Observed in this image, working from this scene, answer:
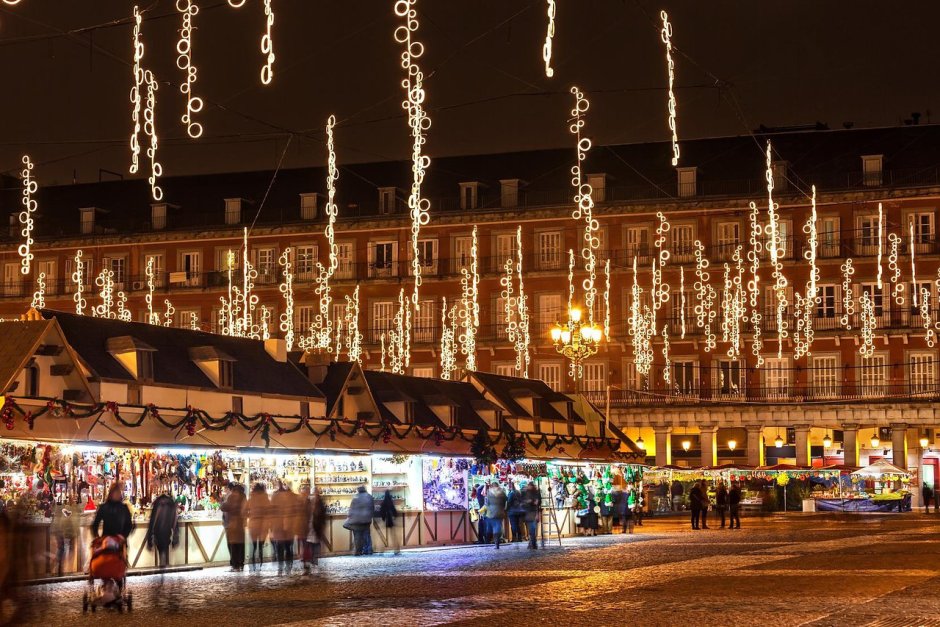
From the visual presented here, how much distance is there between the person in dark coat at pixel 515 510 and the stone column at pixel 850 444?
33.7 metres

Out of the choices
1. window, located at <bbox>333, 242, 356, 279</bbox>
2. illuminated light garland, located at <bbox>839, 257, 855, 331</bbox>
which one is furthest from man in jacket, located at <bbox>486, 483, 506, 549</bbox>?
window, located at <bbox>333, 242, 356, 279</bbox>

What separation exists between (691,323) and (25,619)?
52.3m

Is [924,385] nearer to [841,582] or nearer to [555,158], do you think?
[555,158]

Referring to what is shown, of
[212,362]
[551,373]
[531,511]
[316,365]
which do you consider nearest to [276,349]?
[316,365]

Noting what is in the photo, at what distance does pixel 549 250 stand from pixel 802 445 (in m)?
13.5

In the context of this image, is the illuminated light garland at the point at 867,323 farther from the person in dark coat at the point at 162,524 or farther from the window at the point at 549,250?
the person in dark coat at the point at 162,524

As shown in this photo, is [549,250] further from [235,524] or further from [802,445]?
[235,524]

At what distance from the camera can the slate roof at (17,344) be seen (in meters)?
20.4

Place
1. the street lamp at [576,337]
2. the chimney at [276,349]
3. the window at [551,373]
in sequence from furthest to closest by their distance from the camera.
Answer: the window at [551,373], the street lamp at [576,337], the chimney at [276,349]

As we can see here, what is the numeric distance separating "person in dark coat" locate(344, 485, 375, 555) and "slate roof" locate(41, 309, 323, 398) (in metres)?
2.47

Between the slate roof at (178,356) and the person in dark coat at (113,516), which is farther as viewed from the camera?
the slate roof at (178,356)

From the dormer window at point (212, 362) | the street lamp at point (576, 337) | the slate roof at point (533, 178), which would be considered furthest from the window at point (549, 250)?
the dormer window at point (212, 362)

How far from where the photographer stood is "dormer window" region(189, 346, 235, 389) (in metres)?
24.4

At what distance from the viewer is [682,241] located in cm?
6222
